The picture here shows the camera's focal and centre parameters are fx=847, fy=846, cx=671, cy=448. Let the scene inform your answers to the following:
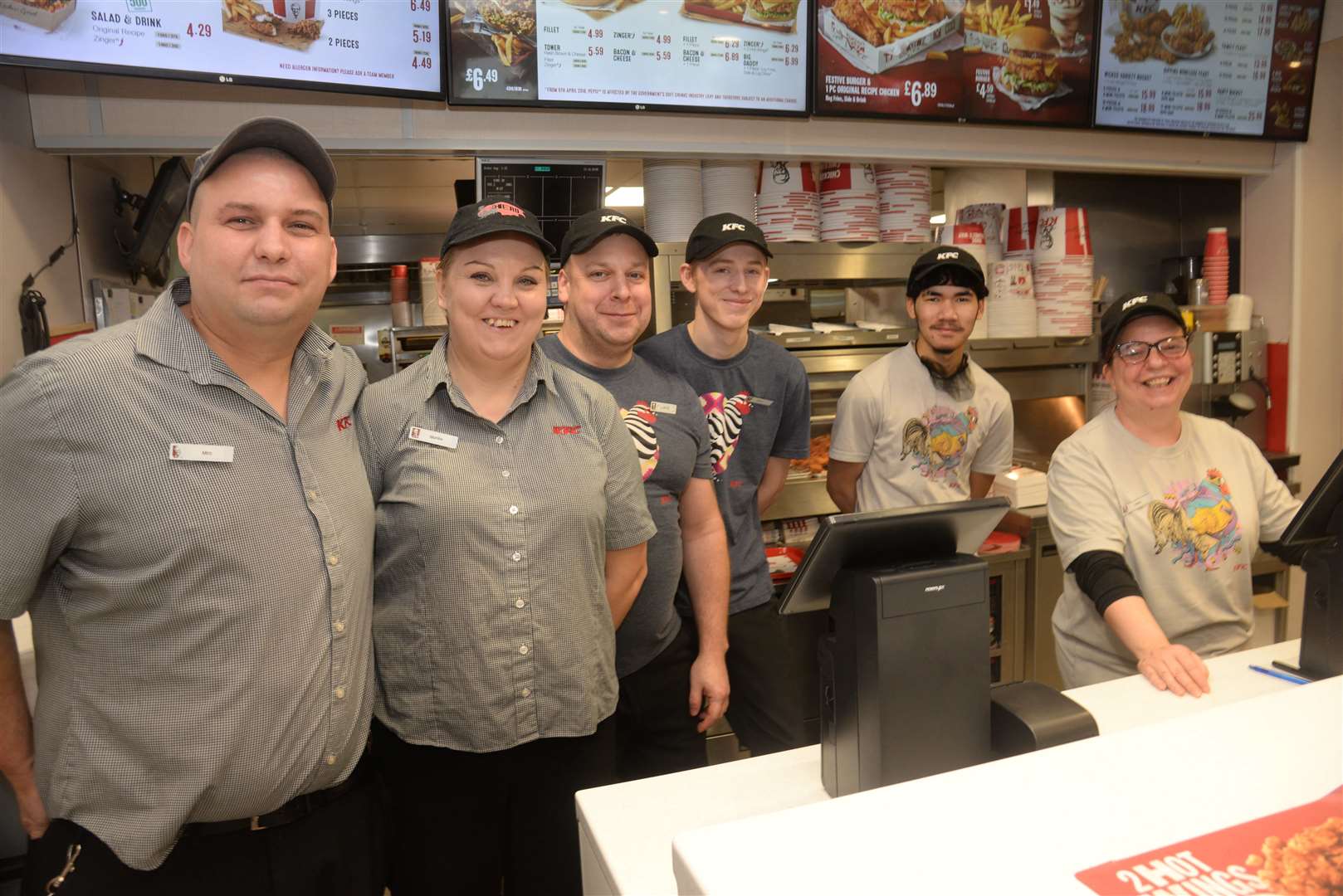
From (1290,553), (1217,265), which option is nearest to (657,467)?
(1290,553)

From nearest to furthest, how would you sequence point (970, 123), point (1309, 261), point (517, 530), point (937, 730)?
point (937, 730), point (517, 530), point (970, 123), point (1309, 261)

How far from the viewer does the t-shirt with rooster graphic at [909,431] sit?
273 centimetres

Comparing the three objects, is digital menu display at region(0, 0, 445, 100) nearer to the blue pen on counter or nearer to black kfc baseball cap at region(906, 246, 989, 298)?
black kfc baseball cap at region(906, 246, 989, 298)

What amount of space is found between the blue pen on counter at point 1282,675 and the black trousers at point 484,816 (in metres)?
1.41

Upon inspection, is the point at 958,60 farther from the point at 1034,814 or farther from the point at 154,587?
the point at 154,587

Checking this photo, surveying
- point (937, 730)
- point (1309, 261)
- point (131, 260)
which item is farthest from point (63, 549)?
point (1309, 261)

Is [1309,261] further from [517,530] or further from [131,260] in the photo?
[131,260]

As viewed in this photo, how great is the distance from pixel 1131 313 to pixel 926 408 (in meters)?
0.84

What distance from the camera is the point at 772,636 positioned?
2.36 m

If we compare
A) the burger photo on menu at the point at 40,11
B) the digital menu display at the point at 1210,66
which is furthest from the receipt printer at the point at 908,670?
the digital menu display at the point at 1210,66

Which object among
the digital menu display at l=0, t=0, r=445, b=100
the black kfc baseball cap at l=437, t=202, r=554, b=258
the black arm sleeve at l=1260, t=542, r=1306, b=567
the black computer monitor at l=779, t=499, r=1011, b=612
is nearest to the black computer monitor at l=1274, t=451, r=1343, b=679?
the black arm sleeve at l=1260, t=542, r=1306, b=567

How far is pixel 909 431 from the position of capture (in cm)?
273

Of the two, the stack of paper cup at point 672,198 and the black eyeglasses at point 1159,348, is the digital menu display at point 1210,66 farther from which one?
the black eyeglasses at point 1159,348

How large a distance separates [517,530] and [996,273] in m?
2.70
